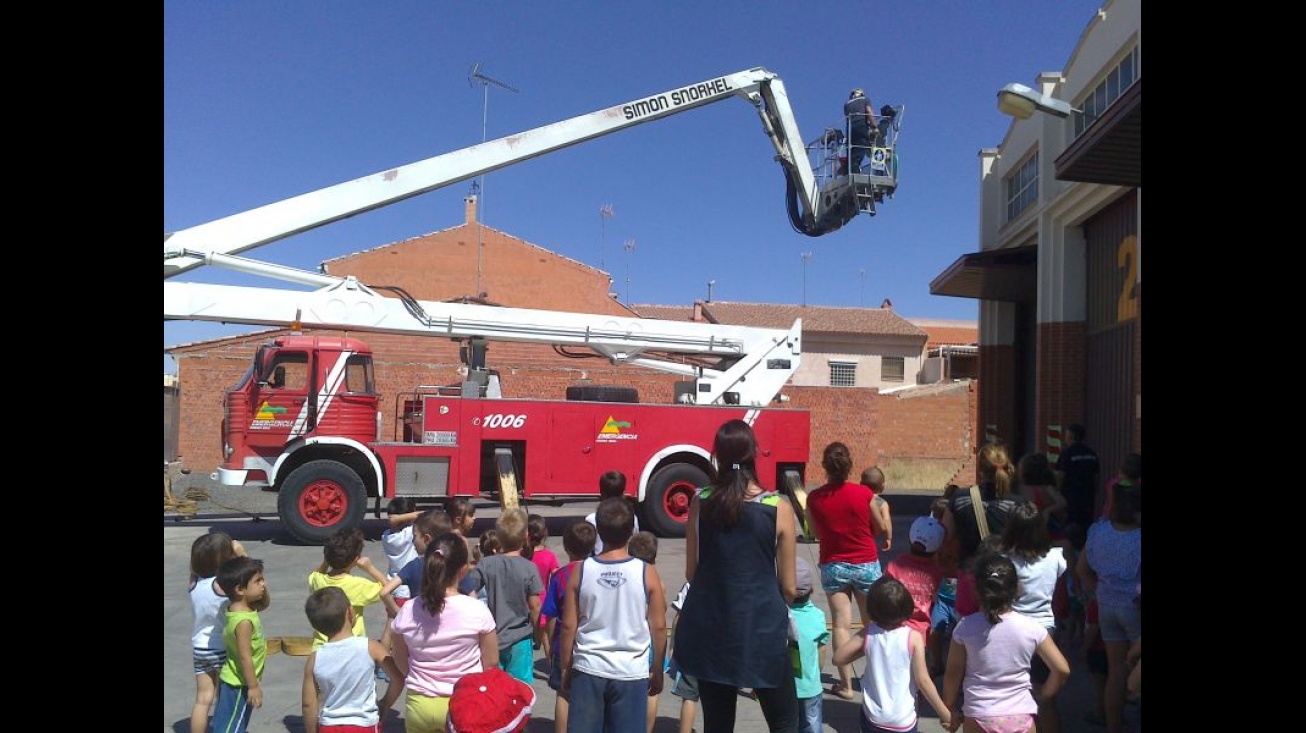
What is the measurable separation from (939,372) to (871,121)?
88.9ft

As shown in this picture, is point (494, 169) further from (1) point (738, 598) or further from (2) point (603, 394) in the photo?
(1) point (738, 598)

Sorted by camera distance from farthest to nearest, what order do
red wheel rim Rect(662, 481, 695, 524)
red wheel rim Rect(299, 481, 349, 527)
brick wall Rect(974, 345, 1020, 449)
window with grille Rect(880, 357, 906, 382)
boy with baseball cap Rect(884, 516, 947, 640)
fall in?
window with grille Rect(880, 357, 906, 382), brick wall Rect(974, 345, 1020, 449), red wheel rim Rect(662, 481, 695, 524), red wheel rim Rect(299, 481, 349, 527), boy with baseball cap Rect(884, 516, 947, 640)

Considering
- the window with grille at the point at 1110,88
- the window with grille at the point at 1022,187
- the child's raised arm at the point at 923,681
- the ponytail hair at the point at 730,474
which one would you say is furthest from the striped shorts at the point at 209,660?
the window with grille at the point at 1022,187

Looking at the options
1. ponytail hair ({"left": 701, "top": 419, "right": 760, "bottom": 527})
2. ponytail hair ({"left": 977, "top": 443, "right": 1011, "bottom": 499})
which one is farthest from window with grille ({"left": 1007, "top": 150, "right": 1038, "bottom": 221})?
ponytail hair ({"left": 701, "top": 419, "right": 760, "bottom": 527})

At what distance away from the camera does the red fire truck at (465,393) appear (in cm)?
1092

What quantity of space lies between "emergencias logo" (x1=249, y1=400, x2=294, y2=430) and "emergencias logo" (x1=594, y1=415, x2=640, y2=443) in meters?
4.03

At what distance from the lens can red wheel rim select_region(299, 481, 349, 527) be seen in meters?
10.9

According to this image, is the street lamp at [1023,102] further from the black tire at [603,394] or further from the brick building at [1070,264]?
the black tire at [603,394]

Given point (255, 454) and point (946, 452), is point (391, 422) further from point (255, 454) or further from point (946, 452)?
point (946, 452)

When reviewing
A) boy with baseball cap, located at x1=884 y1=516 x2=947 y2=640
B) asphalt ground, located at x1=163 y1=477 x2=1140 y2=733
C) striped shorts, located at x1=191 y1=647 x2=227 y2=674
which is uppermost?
boy with baseball cap, located at x1=884 y1=516 x2=947 y2=640

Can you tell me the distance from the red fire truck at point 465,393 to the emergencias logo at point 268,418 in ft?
0.04

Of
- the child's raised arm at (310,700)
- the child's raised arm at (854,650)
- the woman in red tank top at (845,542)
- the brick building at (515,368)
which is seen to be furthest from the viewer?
the brick building at (515,368)

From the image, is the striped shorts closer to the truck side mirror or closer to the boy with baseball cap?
the boy with baseball cap

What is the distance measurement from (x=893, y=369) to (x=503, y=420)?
31220 mm
